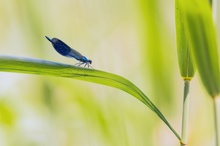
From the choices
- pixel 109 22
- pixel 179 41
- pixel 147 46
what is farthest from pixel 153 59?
pixel 179 41

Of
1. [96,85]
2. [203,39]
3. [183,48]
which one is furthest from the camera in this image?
[96,85]

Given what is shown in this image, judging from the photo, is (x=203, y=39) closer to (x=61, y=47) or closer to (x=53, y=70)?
(x=53, y=70)

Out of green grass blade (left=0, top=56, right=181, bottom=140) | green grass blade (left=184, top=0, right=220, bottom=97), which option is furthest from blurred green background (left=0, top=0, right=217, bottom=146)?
green grass blade (left=184, top=0, right=220, bottom=97)

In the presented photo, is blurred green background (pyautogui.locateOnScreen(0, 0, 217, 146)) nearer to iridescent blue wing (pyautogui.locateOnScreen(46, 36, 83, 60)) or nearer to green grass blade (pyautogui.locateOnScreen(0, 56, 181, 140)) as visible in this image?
iridescent blue wing (pyautogui.locateOnScreen(46, 36, 83, 60))

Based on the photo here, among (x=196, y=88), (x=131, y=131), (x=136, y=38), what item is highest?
(x=136, y=38)

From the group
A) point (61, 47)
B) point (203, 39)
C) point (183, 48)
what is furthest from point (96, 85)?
point (203, 39)

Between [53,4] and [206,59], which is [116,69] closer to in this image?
[53,4]
